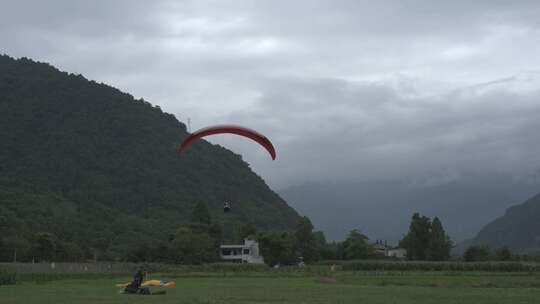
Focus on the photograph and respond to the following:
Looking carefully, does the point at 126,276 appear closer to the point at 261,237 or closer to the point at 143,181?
the point at 261,237

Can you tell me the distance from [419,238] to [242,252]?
32495mm

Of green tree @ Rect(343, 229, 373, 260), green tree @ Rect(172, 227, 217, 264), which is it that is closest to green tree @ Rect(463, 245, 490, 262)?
green tree @ Rect(343, 229, 373, 260)

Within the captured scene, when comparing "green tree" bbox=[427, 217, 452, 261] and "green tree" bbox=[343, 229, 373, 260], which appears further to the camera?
"green tree" bbox=[343, 229, 373, 260]

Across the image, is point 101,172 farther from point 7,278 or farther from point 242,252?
point 7,278

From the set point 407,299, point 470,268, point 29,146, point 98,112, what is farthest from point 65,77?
point 407,299

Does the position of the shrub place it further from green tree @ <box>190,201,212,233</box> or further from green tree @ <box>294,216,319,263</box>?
green tree @ <box>294,216,319,263</box>

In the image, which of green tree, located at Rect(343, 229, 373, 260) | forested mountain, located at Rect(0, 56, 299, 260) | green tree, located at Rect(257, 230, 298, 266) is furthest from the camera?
green tree, located at Rect(343, 229, 373, 260)

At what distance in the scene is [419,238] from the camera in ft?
345

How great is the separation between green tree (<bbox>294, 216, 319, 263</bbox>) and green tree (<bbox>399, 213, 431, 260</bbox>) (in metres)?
15.1

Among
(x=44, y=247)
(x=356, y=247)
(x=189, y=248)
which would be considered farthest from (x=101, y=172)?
(x=44, y=247)

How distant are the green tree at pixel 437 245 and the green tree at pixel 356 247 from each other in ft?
37.9

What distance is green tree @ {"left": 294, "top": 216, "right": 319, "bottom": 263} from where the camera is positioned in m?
111

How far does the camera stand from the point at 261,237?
338 ft

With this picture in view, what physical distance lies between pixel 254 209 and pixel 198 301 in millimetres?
147878
